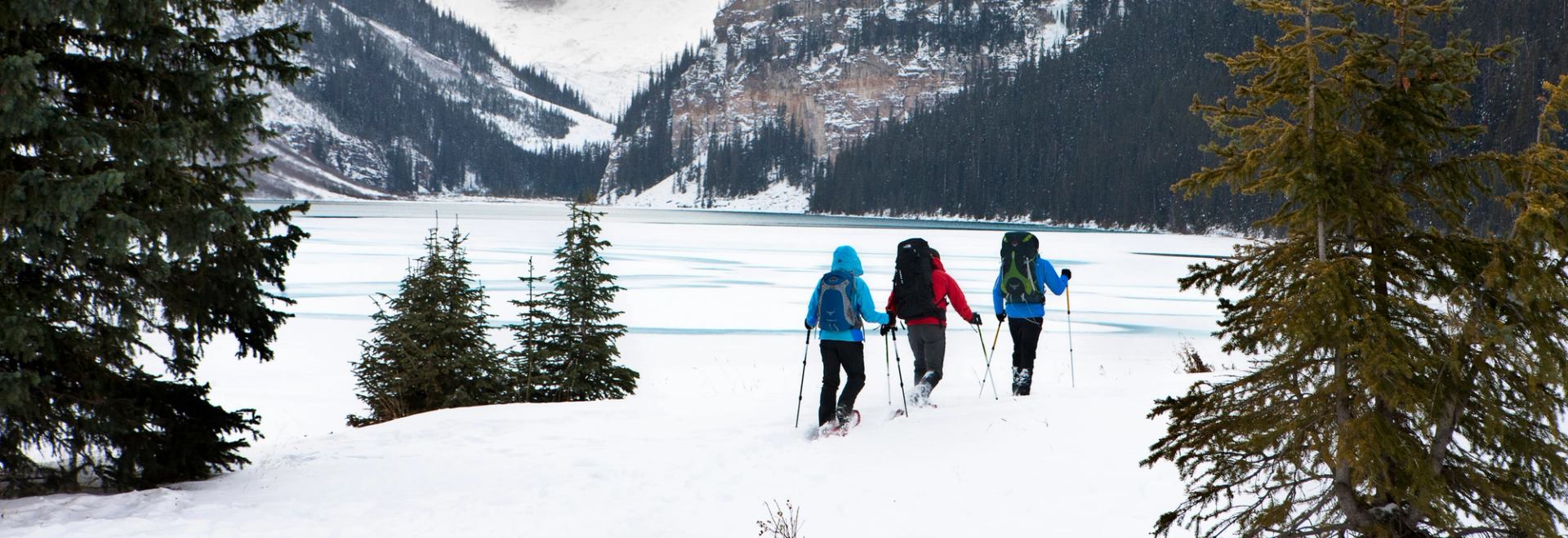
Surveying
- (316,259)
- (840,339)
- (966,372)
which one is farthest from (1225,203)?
(840,339)

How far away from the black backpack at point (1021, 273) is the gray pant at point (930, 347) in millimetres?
1043

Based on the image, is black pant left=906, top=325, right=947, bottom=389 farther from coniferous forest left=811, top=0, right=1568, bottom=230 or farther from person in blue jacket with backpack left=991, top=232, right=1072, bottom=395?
coniferous forest left=811, top=0, right=1568, bottom=230

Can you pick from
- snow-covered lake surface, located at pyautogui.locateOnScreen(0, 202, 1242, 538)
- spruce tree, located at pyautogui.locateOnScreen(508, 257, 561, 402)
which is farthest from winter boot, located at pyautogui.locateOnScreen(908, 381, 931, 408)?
spruce tree, located at pyautogui.locateOnScreen(508, 257, 561, 402)

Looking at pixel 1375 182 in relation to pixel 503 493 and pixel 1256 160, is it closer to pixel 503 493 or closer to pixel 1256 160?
pixel 1256 160

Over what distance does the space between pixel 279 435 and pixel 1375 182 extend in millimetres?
12037

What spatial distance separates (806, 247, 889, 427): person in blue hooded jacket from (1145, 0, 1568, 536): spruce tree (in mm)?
4383

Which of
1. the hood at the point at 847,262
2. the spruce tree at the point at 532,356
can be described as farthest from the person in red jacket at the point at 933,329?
the spruce tree at the point at 532,356

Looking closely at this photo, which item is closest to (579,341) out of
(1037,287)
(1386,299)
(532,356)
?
(532,356)

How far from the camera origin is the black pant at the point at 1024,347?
10.4 metres

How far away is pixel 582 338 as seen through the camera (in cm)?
1429

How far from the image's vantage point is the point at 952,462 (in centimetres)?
765

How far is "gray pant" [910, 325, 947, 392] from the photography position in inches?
379

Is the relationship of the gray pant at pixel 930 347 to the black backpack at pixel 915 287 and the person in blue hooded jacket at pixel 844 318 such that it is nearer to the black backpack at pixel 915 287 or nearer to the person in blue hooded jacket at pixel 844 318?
the black backpack at pixel 915 287

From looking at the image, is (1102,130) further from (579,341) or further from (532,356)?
(532,356)
